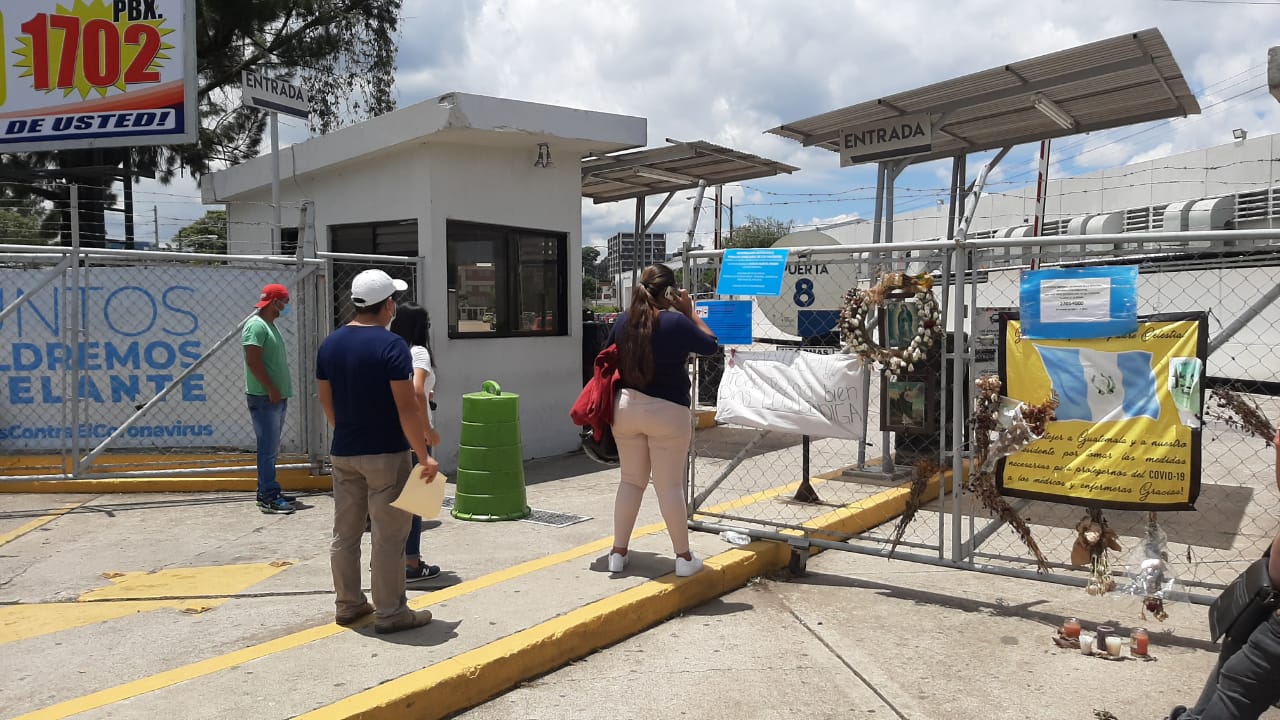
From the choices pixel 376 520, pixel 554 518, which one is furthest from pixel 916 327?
pixel 376 520

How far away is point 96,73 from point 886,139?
9446mm

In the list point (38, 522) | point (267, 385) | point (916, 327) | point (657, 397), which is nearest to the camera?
point (657, 397)

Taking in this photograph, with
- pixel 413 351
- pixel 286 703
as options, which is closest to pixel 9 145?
pixel 413 351

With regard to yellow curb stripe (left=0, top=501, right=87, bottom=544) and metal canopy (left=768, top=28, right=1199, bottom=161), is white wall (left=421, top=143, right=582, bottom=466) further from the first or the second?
yellow curb stripe (left=0, top=501, right=87, bottom=544)

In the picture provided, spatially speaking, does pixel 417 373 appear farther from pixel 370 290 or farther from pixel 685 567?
pixel 685 567

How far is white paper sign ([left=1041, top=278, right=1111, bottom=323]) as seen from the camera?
183 inches

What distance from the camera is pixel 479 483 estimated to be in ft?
22.5

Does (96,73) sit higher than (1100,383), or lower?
higher

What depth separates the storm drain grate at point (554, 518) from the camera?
22.4ft

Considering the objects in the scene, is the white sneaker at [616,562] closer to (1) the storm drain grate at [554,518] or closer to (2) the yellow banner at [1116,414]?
(1) the storm drain grate at [554,518]

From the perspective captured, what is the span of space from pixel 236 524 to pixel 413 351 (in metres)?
2.70

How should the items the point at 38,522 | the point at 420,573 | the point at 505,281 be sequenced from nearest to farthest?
the point at 420,573 < the point at 38,522 < the point at 505,281

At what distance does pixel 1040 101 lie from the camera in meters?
7.67

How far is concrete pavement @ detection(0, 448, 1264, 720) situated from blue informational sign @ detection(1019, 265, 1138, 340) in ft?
5.18
